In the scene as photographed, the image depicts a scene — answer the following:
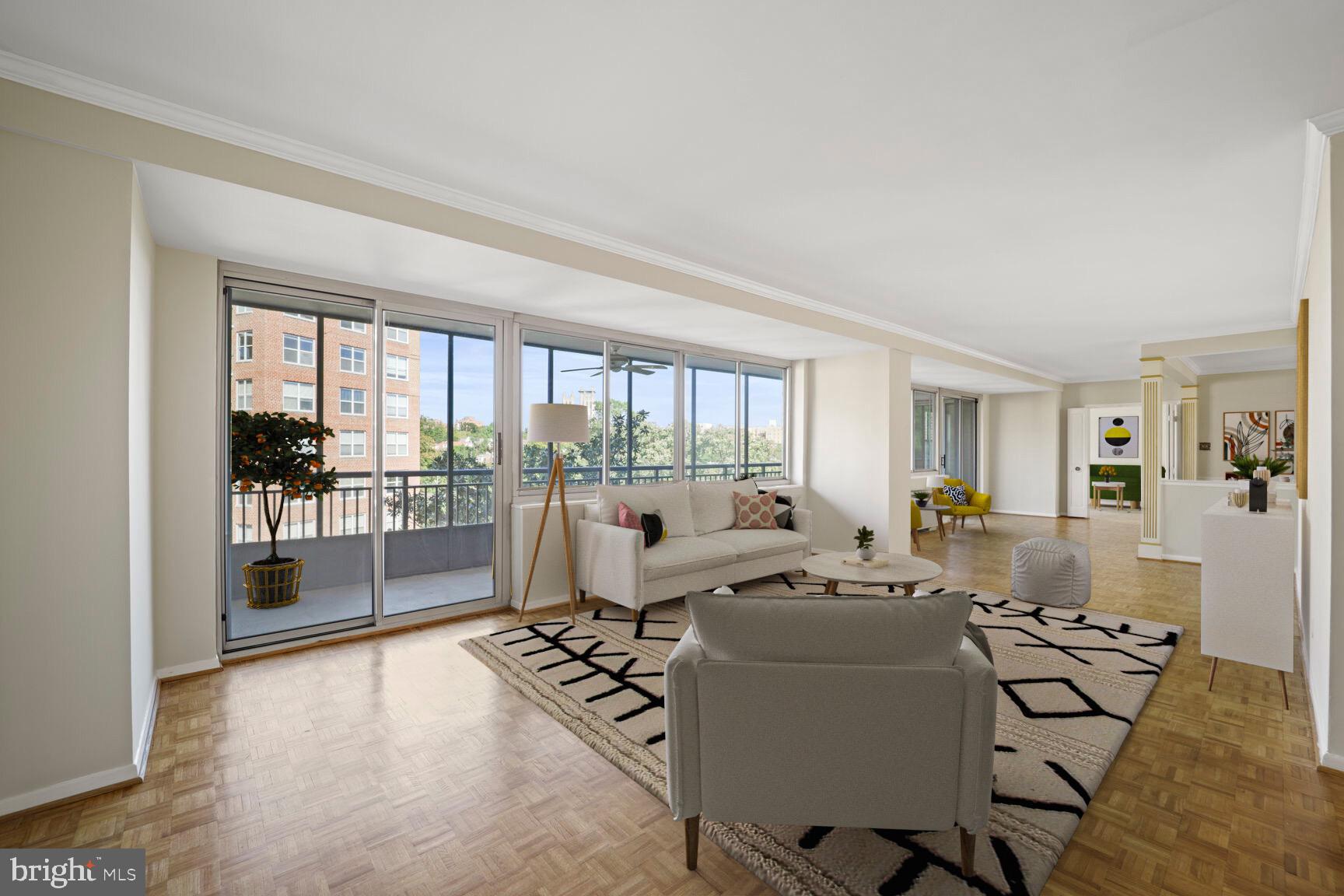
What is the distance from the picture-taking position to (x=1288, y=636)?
302 centimetres

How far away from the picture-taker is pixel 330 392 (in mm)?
3939

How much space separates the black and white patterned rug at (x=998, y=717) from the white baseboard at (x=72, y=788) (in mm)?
1568

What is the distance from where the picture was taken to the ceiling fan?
5.49 m

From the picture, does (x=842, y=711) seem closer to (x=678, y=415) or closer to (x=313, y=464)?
(x=313, y=464)

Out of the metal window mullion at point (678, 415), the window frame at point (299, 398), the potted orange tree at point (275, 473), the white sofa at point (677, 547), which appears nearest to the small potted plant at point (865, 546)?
the white sofa at point (677, 547)

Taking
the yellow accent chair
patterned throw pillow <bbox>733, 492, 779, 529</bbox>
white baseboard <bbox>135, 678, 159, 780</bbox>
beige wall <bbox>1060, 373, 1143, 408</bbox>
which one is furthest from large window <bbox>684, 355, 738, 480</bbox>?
beige wall <bbox>1060, 373, 1143, 408</bbox>

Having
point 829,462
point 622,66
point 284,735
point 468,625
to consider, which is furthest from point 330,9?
point 829,462

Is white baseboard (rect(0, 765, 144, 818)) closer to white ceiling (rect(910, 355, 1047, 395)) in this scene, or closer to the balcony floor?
the balcony floor

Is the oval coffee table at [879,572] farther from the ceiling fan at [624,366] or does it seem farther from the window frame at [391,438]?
the window frame at [391,438]

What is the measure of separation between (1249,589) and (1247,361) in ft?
22.3

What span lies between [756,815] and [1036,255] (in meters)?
3.91

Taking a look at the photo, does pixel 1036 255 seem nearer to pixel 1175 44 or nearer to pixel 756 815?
pixel 1175 44

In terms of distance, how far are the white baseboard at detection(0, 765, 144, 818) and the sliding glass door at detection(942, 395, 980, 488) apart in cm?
1050

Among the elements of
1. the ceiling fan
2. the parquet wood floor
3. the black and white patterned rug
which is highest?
the ceiling fan
